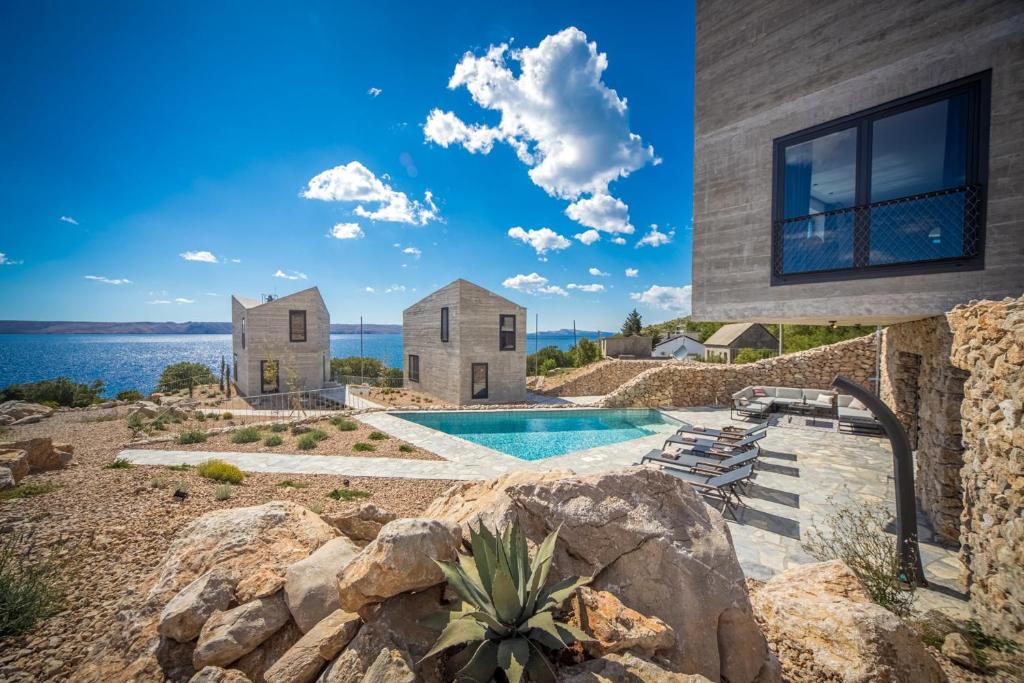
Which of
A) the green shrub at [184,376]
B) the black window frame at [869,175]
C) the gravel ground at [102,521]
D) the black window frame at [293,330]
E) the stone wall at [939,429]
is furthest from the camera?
the green shrub at [184,376]

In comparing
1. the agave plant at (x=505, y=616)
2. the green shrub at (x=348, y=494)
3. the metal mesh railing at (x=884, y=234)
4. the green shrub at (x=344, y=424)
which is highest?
the metal mesh railing at (x=884, y=234)

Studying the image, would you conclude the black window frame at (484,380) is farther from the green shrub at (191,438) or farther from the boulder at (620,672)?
the boulder at (620,672)

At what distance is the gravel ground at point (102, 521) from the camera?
296 cm

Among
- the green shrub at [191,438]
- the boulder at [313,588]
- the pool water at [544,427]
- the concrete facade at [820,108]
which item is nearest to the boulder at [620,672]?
the boulder at [313,588]

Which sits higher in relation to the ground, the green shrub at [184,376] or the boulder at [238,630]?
the boulder at [238,630]

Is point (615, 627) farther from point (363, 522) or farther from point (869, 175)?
point (869, 175)

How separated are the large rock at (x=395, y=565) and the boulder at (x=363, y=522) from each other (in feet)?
4.29

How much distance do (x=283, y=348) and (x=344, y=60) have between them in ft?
49.4

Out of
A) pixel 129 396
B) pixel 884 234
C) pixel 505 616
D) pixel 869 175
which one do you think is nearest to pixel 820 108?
pixel 869 175

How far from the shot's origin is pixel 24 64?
805 cm

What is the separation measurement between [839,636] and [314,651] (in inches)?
132

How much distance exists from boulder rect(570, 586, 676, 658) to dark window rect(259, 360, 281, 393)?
71.7 feet

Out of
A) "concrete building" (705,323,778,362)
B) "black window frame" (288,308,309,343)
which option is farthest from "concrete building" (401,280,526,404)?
"concrete building" (705,323,778,362)

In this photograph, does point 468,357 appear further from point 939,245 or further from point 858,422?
point 939,245
